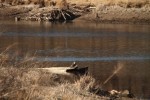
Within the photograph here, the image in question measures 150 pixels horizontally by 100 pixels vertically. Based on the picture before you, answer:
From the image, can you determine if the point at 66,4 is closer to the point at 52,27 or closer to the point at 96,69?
the point at 52,27

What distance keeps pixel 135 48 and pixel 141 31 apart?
1134cm

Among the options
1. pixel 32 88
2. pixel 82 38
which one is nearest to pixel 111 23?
pixel 82 38

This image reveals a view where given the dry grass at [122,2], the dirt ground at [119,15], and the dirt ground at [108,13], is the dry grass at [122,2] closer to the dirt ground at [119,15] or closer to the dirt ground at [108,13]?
the dirt ground at [108,13]

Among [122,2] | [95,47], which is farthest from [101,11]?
[95,47]

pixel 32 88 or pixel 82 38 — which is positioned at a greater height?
pixel 32 88

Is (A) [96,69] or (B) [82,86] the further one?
(A) [96,69]

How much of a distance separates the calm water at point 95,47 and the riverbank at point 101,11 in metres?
2.09

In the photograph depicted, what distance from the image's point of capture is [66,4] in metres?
52.8

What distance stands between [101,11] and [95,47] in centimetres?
1973

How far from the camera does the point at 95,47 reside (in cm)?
3047

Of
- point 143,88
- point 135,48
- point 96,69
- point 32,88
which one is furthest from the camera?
point 135,48

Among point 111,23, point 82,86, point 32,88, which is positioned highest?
point 32,88

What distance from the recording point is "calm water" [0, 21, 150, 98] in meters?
19.9

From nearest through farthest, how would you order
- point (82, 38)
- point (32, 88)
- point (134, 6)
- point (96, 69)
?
point (32, 88), point (96, 69), point (82, 38), point (134, 6)
